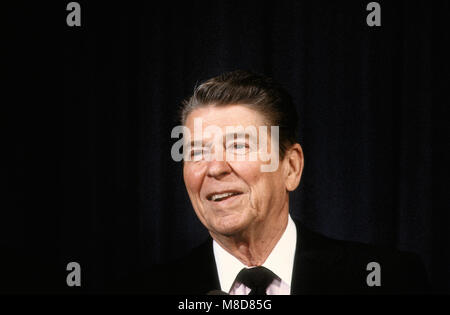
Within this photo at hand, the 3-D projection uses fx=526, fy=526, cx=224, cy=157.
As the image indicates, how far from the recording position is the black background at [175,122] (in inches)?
76.2

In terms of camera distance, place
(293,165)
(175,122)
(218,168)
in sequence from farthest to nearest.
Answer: (175,122), (293,165), (218,168)

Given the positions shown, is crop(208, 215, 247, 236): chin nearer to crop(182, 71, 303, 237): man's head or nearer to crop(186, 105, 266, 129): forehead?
crop(182, 71, 303, 237): man's head

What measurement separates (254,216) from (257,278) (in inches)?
7.5

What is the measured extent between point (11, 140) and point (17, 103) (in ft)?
0.49

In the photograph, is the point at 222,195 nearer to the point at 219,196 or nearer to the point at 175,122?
the point at 219,196

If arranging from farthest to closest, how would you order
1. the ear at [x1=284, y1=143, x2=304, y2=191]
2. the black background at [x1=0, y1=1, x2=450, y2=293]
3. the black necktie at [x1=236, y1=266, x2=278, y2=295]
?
the black background at [x1=0, y1=1, x2=450, y2=293]
the ear at [x1=284, y1=143, x2=304, y2=191]
the black necktie at [x1=236, y1=266, x2=278, y2=295]

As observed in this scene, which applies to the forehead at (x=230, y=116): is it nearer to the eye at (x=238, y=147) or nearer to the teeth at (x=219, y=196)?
the eye at (x=238, y=147)

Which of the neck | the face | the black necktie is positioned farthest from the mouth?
the black necktie

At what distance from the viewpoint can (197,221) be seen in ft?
6.58

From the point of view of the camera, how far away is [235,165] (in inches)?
63.8

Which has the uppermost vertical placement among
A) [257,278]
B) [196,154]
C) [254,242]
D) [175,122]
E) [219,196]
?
[175,122]

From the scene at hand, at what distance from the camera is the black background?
6.35ft

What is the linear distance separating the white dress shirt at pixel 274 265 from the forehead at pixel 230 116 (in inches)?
14.4

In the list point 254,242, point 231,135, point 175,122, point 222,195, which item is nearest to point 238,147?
point 231,135
